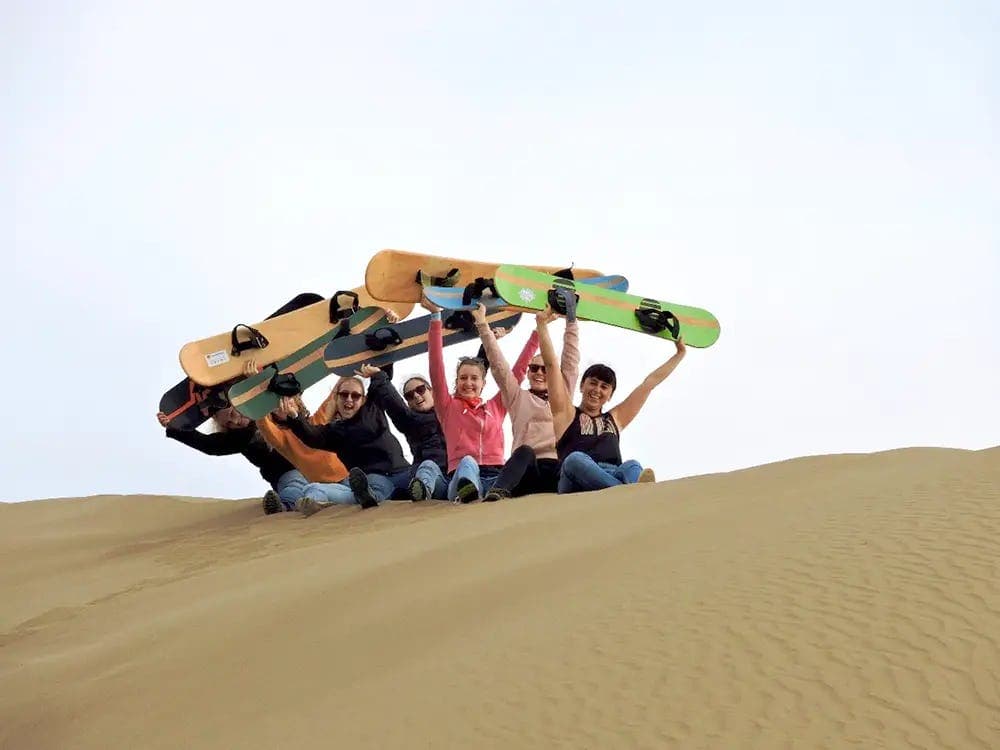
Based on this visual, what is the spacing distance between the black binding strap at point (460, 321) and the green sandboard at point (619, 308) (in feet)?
3.05

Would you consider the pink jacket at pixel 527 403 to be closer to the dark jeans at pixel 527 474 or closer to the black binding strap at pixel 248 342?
the dark jeans at pixel 527 474

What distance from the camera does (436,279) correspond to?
10.0 m

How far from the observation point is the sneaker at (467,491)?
7.48 metres

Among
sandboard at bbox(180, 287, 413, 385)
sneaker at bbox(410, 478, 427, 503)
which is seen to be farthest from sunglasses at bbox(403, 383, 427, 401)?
sandboard at bbox(180, 287, 413, 385)

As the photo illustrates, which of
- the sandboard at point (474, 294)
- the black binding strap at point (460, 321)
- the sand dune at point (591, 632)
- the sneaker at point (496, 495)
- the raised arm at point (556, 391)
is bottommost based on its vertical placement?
the sand dune at point (591, 632)

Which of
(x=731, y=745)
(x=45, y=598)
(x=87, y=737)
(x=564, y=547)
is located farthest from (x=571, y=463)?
(x=731, y=745)

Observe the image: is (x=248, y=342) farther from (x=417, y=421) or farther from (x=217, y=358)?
(x=417, y=421)

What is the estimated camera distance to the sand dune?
2.97m

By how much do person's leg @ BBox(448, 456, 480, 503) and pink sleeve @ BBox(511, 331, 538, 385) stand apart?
1.13 metres

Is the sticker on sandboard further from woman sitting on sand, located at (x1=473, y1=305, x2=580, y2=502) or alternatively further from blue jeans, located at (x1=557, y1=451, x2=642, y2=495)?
blue jeans, located at (x1=557, y1=451, x2=642, y2=495)

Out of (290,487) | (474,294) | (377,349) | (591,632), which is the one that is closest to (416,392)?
(474,294)

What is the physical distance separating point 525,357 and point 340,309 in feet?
7.68

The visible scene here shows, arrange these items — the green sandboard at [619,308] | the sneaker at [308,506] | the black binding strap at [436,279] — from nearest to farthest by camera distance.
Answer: the sneaker at [308,506], the green sandboard at [619,308], the black binding strap at [436,279]

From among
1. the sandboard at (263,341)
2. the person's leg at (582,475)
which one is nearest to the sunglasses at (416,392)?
the person's leg at (582,475)
